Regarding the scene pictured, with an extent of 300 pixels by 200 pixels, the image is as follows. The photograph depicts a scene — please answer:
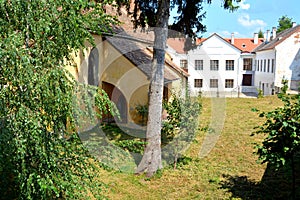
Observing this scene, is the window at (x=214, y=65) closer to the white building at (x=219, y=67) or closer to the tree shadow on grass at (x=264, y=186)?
the white building at (x=219, y=67)

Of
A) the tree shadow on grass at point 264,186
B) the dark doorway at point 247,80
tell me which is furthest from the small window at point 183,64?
the tree shadow on grass at point 264,186

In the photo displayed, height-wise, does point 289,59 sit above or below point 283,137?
above

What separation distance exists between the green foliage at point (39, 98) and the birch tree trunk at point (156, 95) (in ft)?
14.6

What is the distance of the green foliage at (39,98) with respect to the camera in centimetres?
359

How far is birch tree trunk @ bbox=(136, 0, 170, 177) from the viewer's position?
28.2ft

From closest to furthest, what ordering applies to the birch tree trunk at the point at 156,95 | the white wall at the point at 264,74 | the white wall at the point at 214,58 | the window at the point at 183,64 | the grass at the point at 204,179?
the grass at the point at 204,179
the birch tree trunk at the point at 156,95
the white wall at the point at 264,74
the window at the point at 183,64
the white wall at the point at 214,58

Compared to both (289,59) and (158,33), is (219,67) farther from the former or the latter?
(158,33)

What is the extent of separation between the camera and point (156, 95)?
8.90 metres

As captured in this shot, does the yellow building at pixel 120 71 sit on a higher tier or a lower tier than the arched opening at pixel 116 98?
higher

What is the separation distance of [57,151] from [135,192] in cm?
438

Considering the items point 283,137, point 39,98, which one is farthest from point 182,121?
point 39,98

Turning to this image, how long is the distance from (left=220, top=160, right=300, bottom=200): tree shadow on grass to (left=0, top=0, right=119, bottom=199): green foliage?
4.83 m

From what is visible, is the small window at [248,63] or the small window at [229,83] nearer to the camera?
the small window at [229,83]

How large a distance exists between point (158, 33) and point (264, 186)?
544cm
